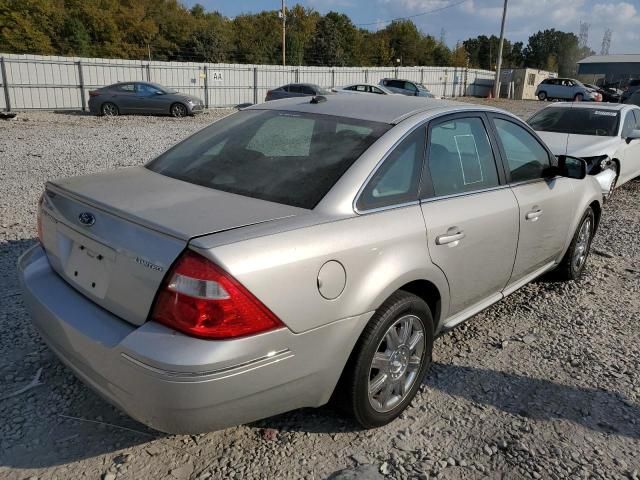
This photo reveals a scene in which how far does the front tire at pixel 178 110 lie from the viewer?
793 inches

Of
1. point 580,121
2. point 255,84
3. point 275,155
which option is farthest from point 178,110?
point 275,155

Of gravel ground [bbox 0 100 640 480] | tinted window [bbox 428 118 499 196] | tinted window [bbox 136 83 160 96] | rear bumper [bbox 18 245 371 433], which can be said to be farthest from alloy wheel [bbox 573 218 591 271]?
tinted window [bbox 136 83 160 96]

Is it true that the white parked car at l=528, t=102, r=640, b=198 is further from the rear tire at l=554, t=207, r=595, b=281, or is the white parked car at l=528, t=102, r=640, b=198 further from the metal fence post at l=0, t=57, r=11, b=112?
the metal fence post at l=0, t=57, r=11, b=112

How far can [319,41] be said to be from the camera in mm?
70188

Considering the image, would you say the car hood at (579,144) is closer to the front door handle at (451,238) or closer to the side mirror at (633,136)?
the side mirror at (633,136)

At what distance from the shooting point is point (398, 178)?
2734 millimetres

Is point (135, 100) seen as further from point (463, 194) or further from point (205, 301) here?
point (205, 301)

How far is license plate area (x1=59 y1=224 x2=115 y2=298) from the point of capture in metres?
2.23

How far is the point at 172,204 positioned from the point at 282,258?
626mm

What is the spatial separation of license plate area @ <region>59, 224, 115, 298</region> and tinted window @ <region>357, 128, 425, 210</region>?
1.14 meters

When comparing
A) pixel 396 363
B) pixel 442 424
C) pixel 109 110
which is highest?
pixel 396 363

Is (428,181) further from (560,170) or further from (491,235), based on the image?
(560,170)

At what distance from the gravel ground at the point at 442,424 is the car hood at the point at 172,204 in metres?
1.11

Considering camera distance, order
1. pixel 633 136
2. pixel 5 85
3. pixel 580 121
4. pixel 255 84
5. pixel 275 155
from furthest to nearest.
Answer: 1. pixel 255 84
2. pixel 5 85
3. pixel 580 121
4. pixel 633 136
5. pixel 275 155
